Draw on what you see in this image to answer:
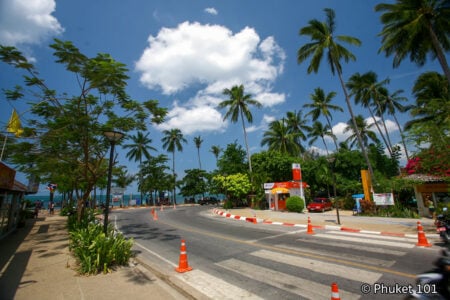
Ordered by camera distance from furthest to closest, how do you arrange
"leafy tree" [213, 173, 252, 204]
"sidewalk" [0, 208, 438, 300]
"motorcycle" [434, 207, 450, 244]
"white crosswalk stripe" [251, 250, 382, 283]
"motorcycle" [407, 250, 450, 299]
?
1. "leafy tree" [213, 173, 252, 204]
2. "motorcycle" [434, 207, 450, 244]
3. "white crosswalk stripe" [251, 250, 382, 283]
4. "sidewalk" [0, 208, 438, 300]
5. "motorcycle" [407, 250, 450, 299]

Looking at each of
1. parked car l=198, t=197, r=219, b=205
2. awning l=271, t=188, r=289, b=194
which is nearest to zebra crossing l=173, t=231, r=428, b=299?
awning l=271, t=188, r=289, b=194

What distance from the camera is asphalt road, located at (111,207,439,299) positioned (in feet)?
15.5

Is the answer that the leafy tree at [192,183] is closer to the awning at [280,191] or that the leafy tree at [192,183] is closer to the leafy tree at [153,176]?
the leafy tree at [153,176]

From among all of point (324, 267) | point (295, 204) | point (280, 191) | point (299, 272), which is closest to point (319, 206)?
point (295, 204)

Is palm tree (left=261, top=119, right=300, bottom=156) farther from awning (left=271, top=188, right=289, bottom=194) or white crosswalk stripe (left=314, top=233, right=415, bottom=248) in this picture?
white crosswalk stripe (left=314, top=233, right=415, bottom=248)

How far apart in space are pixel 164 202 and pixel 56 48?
44926mm

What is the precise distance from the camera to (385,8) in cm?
1656

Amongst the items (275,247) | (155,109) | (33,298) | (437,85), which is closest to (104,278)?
(33,298)

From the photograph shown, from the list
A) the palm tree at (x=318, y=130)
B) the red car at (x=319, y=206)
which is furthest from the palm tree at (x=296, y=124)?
the red car at (x=319, y=206)

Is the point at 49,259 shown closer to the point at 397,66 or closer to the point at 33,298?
the point at 33,298

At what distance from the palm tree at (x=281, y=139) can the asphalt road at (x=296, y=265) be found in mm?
29939

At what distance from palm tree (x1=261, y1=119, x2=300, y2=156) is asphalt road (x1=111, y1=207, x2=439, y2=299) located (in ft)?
98.2

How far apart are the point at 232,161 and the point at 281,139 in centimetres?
1052

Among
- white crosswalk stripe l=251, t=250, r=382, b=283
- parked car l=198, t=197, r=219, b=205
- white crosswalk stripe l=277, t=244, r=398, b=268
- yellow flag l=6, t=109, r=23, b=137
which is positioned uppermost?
yellow flag l=6, t=109, r=23, b=137
